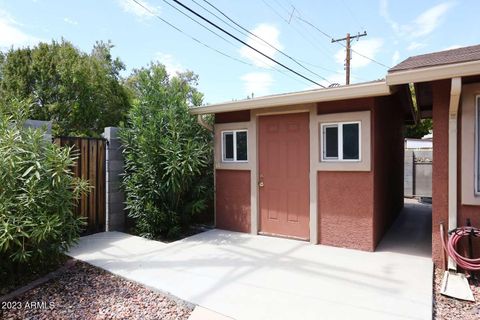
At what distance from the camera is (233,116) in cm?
633

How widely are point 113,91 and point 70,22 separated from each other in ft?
20.4

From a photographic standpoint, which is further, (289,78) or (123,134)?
(289,78)

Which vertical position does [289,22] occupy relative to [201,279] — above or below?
above

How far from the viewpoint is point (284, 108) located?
559 centimetres

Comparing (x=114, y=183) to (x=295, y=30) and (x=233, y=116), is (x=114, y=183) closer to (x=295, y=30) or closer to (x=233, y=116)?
(x=233, y=116)

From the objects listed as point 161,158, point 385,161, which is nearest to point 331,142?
point 385,161

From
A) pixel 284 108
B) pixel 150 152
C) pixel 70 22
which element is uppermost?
pixel 70 22

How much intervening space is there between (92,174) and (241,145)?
→ 3.03 meters

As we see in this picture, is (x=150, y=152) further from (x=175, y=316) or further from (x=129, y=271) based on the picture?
(x=175, y=316)

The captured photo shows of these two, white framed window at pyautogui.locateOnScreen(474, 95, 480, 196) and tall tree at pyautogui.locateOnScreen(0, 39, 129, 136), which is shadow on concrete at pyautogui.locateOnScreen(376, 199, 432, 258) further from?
tall tree at pyautogui.locateOnScreen(0, 39, 129, 136)

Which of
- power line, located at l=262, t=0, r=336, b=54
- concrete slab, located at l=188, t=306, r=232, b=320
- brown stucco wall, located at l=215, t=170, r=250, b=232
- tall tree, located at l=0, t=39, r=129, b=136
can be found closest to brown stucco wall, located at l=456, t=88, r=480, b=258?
concrete slab, located at l=188, t=306, r=232, b=320

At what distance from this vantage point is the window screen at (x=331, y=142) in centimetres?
516

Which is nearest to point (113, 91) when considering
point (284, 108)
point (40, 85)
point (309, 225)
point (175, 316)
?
point (40, 85)

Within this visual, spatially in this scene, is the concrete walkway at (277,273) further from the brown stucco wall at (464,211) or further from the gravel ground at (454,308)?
the brown stucco wall at (464,211)
